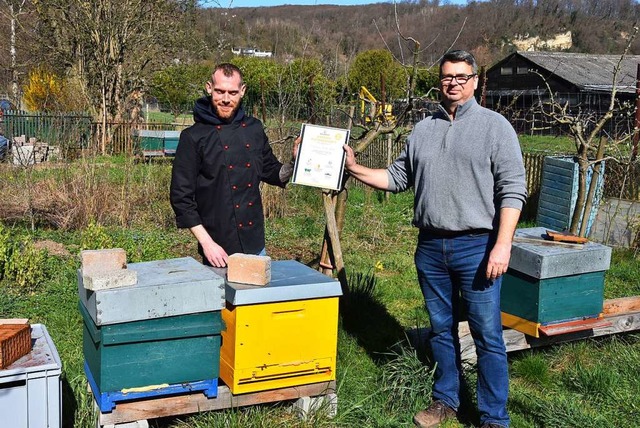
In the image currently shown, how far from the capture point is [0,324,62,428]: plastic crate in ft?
9.46

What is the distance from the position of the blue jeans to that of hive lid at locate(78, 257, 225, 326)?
1187mm

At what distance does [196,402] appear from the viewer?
11.1 feet

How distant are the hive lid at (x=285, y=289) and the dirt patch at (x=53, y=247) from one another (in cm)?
454

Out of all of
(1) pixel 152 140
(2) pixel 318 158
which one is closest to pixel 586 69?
(1) pixel 152 140

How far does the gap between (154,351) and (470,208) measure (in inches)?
66.9

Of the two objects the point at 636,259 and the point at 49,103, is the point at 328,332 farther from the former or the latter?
the point at 49,103

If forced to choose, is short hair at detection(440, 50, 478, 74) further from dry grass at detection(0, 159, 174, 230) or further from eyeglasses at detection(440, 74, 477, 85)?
dry grass at detection(0, 159, 174, 230)

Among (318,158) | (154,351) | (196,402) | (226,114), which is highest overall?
(226,114)

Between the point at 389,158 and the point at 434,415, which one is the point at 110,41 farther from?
the point at 434,415

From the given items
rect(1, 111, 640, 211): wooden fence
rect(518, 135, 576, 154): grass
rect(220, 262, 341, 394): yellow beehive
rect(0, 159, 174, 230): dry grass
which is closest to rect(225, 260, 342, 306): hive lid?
rect(220, 262, 341, 394): yellow beehive

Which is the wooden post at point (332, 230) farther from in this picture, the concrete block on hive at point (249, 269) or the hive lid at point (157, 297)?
the hive lid at point (157, 297)

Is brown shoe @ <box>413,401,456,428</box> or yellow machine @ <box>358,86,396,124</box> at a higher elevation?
yellow machine @ <box>358,86,396,124</box>

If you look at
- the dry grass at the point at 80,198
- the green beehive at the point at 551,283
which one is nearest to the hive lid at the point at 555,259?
the green beehive at the point at 551,283

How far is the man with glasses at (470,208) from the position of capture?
11.4ft
